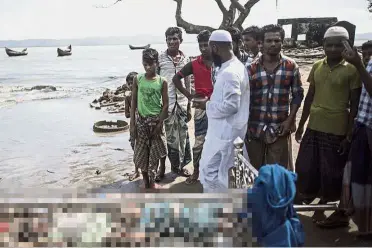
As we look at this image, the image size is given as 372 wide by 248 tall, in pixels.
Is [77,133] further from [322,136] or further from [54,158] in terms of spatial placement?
[322,136]

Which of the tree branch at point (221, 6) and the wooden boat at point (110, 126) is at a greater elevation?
the tree branch at point (221, 6)

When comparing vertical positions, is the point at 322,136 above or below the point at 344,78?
below

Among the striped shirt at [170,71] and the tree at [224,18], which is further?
Result: the tree at [224,18]

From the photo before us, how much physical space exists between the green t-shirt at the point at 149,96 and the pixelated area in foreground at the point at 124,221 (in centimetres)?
270

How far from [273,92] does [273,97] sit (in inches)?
1.7

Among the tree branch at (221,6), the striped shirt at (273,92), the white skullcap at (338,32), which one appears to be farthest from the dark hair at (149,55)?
the tree branch at (221,6)

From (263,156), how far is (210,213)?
1915 millimetres

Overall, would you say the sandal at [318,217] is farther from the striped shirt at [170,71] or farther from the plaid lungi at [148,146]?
the striped shirt at [170,71]

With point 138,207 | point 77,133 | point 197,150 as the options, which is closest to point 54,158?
point 77,133

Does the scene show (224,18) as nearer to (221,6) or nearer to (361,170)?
(221,6)

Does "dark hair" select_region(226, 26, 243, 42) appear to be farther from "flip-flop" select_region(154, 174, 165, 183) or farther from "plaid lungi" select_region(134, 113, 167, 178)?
"flip-flop" select_region(154, 174, 165, 183)

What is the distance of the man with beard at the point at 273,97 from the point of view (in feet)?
11.6

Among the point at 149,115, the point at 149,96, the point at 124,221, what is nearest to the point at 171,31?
the point at 149,96

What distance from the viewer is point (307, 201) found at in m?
3.88
